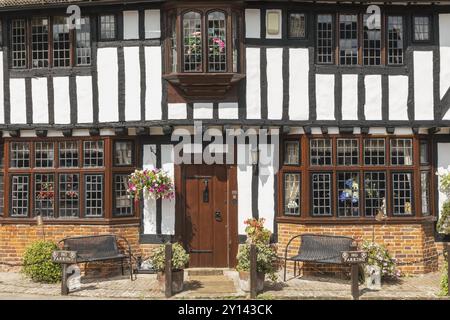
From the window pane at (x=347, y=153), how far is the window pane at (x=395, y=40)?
7.65 feet

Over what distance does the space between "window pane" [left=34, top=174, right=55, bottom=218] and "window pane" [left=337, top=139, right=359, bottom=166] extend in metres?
7.42

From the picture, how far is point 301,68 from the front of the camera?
1394 cm

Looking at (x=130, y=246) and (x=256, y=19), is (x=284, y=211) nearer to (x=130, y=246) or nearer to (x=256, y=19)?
(x=130, y=246)

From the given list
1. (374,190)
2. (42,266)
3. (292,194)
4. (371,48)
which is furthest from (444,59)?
(42,266)

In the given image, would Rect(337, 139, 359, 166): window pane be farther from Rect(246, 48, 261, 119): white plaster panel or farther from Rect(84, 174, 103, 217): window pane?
Rect(84, 174, 103, 217): window pane

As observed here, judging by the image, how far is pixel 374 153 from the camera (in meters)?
14.1

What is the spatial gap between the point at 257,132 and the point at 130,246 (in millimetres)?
4376

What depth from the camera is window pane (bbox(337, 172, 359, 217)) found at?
14.0 m

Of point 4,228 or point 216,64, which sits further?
point 4,228

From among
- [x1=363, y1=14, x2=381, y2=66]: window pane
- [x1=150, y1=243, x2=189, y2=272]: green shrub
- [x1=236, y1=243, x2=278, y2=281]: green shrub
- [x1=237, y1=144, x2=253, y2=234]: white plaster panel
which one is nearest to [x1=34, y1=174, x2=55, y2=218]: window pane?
[x1=150, y1=243, x2=189, y2=272]: green shrub

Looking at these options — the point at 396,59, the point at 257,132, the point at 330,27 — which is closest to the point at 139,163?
the point at 257,132

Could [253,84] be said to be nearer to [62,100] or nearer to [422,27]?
[422,27]

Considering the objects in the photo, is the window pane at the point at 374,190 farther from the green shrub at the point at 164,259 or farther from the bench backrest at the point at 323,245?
the green shrub at the point at 164,259

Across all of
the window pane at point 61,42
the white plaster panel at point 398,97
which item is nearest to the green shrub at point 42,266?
the window pane at point 61,42
